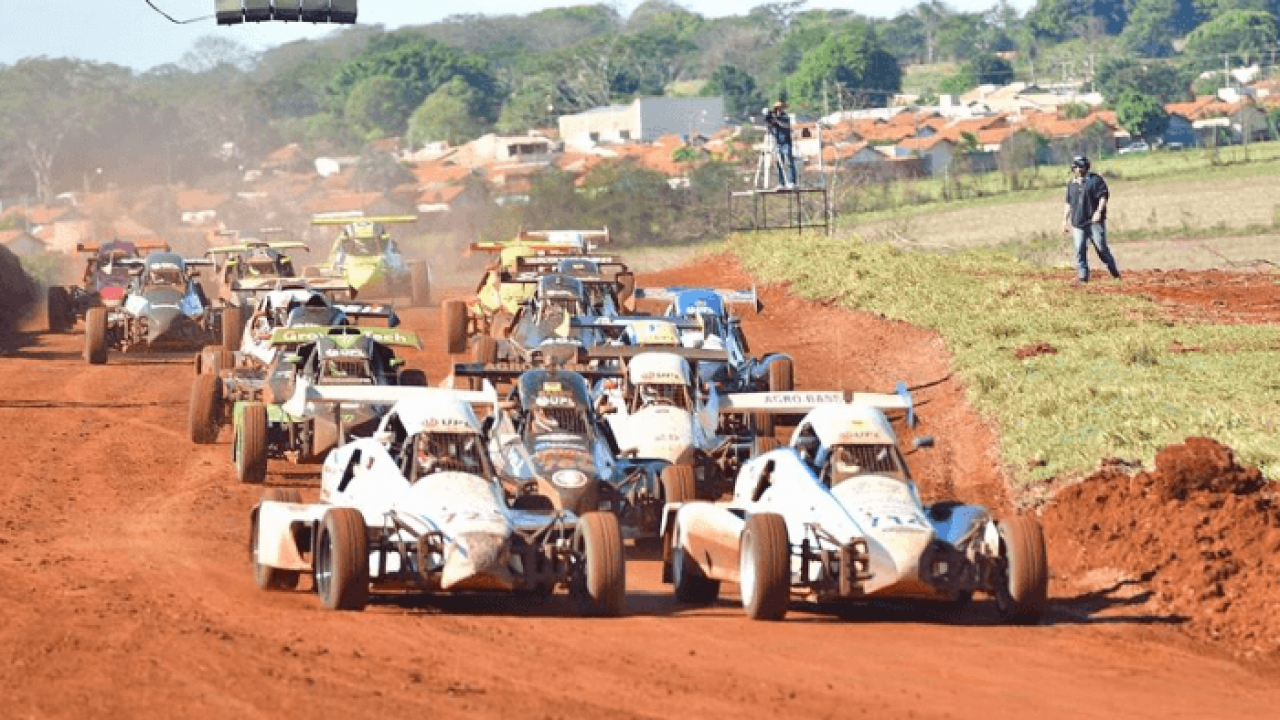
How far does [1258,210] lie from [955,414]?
43.2m

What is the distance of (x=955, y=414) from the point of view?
26547mm

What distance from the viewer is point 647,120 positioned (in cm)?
16438

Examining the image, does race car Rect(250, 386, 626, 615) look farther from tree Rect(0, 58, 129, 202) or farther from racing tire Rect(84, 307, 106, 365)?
tree Rect(0, 58, 129, 202)

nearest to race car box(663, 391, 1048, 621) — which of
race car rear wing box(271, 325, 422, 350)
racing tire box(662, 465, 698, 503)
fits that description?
racing tire box(662, 465, 698, 503)

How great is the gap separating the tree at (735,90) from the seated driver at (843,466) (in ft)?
529

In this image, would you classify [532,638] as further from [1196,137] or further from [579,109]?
[579,109]

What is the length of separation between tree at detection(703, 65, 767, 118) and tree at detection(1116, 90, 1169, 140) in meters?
49.4

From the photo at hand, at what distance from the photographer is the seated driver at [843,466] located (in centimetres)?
1633

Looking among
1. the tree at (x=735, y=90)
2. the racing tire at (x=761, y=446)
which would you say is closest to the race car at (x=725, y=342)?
the racing tire at (x=761, y=446)

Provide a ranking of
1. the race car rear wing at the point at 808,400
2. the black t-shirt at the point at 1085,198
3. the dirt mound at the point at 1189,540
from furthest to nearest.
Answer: the black t-shirt at the point at 1085,198 < the race car rear wing at the point at 808,400 < the dirt mound at the point at 1189,540

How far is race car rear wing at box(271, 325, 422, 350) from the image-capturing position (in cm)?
2478

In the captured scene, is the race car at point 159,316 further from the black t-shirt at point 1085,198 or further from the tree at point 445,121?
the tree at point 445,121

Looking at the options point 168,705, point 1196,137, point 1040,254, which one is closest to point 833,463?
point 168,705

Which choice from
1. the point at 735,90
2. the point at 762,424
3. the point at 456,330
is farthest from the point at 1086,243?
the point at 735,90
